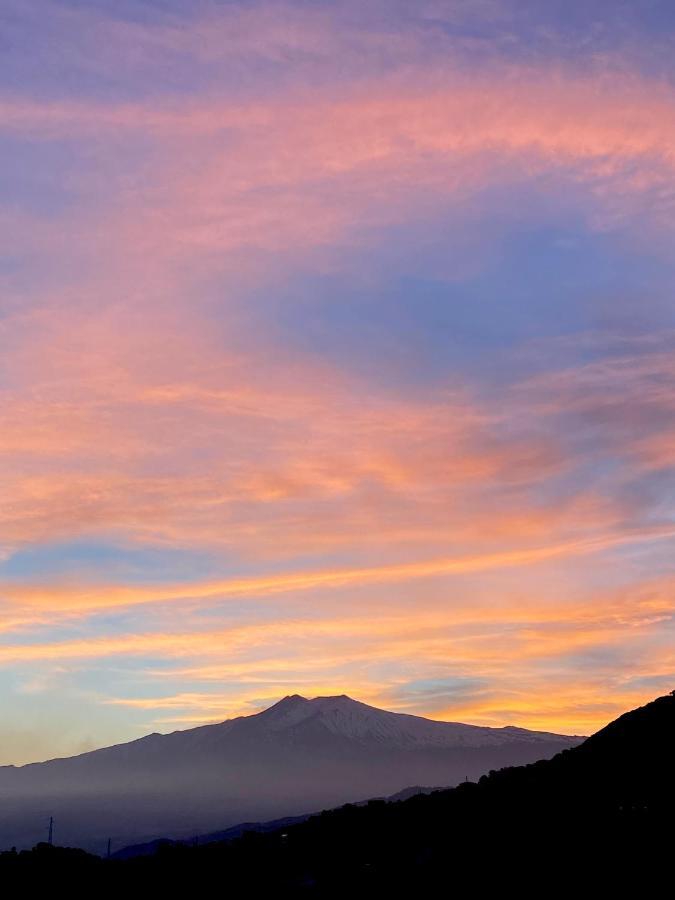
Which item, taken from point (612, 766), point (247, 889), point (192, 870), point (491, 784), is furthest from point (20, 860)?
point (612, 766)

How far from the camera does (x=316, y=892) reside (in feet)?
213

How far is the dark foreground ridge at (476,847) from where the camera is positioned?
59.6m

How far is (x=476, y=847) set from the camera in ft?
217

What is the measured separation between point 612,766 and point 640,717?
9848mm

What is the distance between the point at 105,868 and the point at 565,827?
33.4 m

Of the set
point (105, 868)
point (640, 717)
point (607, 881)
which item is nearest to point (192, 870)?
point (105, 868)

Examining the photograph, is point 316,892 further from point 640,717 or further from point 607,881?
point 640,717

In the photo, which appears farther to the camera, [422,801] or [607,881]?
[422,801]

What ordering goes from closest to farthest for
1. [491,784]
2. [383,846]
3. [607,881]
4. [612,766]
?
1. [607,881]
2. [383,846]
3. [612,766]
4. [491,784]

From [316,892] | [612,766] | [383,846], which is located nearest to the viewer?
[316,892]

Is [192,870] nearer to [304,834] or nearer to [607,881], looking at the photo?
[304,834]

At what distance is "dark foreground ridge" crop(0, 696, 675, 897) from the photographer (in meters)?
59.6

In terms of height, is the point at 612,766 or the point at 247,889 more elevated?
the point at 612,766

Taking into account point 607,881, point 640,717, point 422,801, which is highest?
point 640,717
